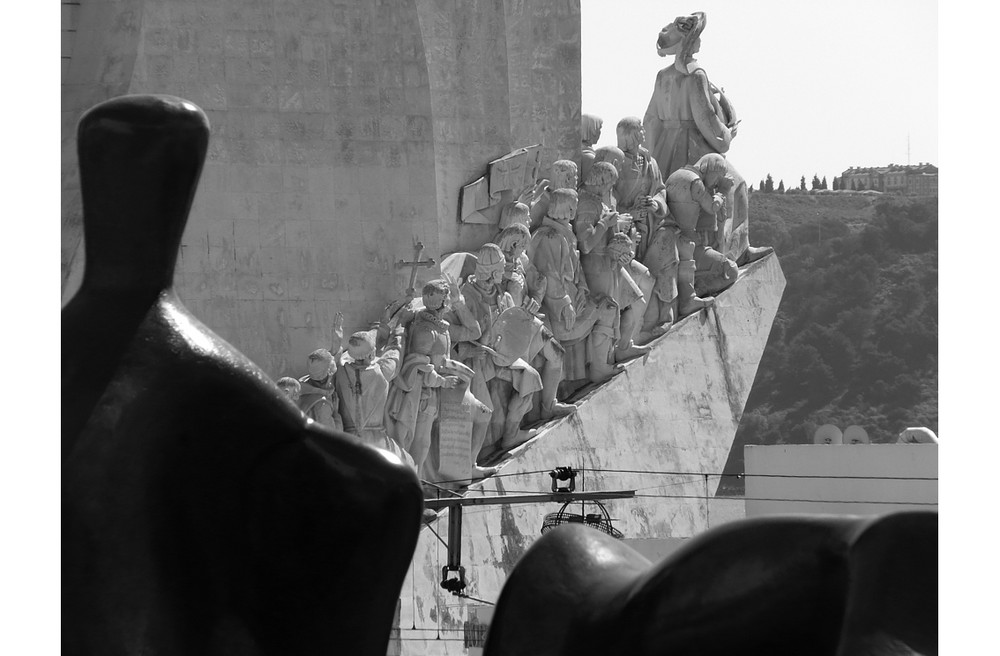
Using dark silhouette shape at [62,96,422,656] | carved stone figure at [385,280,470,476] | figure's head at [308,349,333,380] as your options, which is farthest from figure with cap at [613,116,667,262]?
dark silhouette shape at [62,96,422,656]

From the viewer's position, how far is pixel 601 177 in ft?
53.1

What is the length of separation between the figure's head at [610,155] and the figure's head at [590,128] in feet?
1.01

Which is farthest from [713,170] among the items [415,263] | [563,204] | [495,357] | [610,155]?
[415,263]

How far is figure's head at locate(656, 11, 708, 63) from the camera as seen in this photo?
17.3 m

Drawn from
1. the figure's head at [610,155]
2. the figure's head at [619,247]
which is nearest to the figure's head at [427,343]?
the figure's head at [619,247]

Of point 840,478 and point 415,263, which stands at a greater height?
point 415,263

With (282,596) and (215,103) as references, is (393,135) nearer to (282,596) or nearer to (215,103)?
(215,103)

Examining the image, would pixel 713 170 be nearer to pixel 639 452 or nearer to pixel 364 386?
pixel 639 452

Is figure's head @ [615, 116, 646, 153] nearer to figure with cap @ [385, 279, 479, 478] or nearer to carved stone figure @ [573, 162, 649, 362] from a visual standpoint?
carved stone figure @ [573, 162, 649, 362]

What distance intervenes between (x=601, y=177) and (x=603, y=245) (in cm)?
51

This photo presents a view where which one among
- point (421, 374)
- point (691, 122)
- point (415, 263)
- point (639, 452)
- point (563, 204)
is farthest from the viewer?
point (691, 122)

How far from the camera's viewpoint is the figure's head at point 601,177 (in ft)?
53.0

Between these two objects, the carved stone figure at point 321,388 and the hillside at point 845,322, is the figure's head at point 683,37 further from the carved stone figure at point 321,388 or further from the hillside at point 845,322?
the carved stone figure at point 321,388

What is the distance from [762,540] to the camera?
12.6 feet
